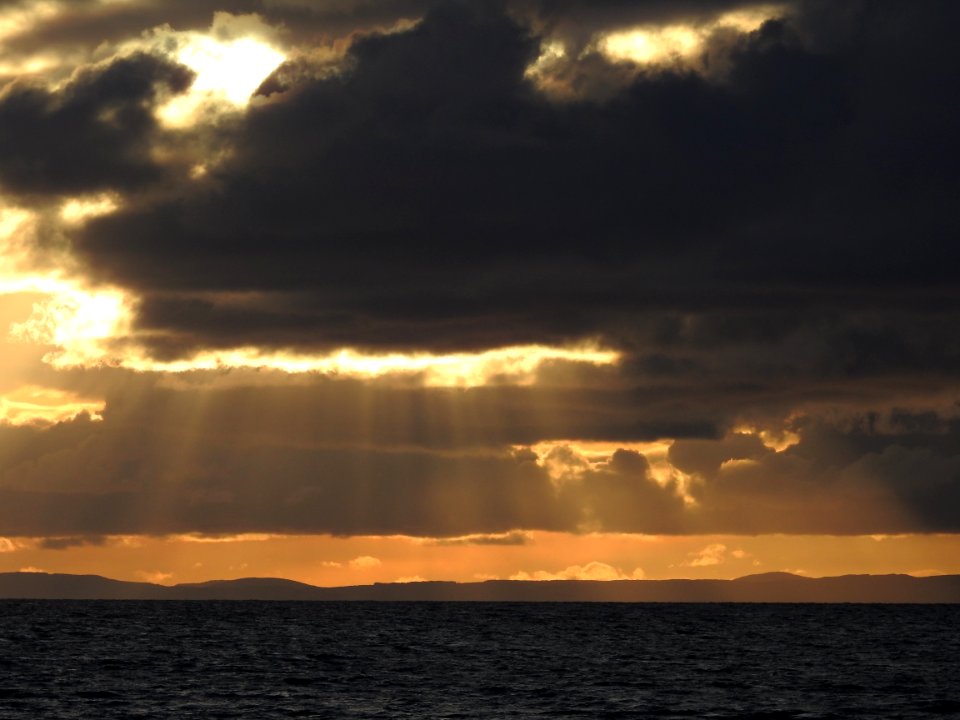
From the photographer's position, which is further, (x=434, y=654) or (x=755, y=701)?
(x=434, y=654)

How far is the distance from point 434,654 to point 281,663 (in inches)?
990

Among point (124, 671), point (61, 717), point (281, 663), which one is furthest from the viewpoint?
point (281, 663)

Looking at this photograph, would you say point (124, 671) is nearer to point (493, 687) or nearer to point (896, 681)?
point (493, 687)

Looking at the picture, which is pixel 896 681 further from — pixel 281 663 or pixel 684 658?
pixel 281 663

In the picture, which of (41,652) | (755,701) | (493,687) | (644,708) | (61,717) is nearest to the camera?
(61,717)

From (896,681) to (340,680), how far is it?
4861 cm

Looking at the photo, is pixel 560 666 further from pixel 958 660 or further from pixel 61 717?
pixel 61 717

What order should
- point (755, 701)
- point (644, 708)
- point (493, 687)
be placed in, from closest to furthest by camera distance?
point (644, 708) < point (755, 701) < point (493, 687)

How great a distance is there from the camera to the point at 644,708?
11525 cm

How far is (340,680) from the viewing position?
13762 cm

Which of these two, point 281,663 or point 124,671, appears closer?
point 124,671

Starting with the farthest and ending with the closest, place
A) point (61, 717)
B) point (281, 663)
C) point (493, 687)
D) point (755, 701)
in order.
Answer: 1. point (281, 663)
2. point (493, 687)
3. point (755, 701)
4. point (61, 717)

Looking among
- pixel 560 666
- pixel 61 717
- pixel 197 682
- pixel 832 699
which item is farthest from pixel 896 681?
pixel 61 717

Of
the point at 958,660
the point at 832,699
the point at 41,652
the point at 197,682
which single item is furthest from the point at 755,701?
the point at 41,652
